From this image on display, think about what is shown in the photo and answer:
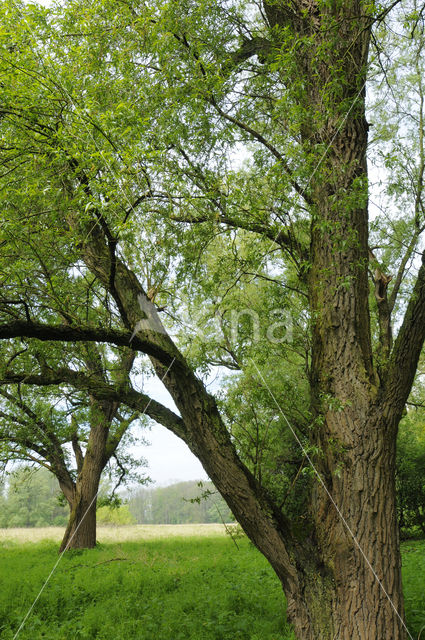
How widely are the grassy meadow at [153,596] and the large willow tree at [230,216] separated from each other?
1.16 metres

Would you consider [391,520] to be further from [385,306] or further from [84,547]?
[84,547]

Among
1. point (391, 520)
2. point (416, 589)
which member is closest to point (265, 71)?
point (391, 520)

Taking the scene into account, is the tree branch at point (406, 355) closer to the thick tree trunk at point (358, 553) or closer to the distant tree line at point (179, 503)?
the thick tree trunk at point (358, 553)

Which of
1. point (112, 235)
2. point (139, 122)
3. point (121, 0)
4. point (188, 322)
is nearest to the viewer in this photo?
point (112, 235)

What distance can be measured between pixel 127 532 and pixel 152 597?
8.84 meters

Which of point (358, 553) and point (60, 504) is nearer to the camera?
point (358, 553)

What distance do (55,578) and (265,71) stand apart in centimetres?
795

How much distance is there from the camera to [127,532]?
1501 centimetres

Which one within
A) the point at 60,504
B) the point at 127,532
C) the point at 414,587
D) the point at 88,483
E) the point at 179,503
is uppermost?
the point at 88,483

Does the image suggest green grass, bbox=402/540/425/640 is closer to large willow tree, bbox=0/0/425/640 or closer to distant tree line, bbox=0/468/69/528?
large willow tree, bbox=0/0/425/640

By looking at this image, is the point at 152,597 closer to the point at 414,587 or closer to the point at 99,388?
the point at 99,388

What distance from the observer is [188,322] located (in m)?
7.75

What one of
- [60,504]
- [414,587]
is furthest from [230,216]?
[60,504]

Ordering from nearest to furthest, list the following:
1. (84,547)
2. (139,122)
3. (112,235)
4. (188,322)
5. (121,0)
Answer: (112,235) → (139,122) → (121,0) → (188,322) → (84,547)
